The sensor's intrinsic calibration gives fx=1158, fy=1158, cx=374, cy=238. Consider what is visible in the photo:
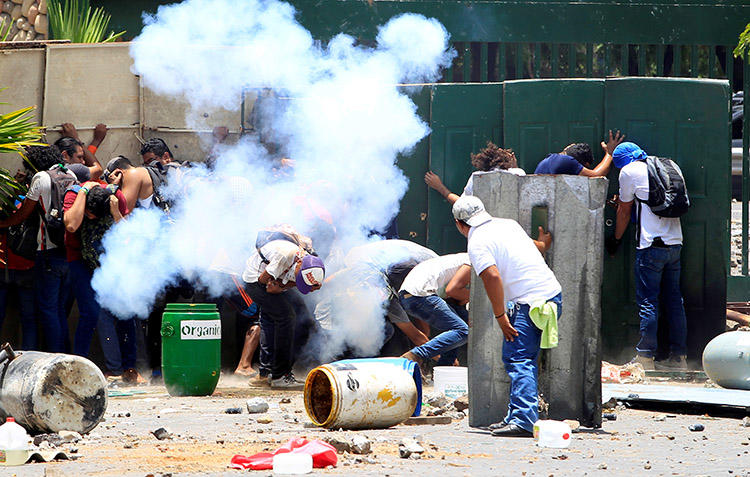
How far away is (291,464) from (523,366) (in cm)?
208

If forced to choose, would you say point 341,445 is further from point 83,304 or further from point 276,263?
point 83,304

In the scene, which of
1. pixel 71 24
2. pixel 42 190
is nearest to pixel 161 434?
pixel 42 190

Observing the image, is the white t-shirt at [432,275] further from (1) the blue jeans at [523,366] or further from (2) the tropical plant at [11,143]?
(2) the tropical plant at [11,143]

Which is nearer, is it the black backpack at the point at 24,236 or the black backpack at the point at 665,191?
the black backpack at the point at 24,236

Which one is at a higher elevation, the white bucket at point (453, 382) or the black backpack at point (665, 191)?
the black backpack at point (665, 191)

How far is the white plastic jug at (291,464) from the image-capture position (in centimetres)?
553

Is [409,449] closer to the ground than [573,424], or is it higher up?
higher up

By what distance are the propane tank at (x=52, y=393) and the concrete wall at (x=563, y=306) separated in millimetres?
2400

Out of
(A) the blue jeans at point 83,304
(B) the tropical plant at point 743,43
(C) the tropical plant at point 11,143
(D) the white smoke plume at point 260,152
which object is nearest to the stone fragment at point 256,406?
(D) the white smoke plume at point 260,152

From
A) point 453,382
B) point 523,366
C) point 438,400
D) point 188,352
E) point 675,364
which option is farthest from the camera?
point 675,364

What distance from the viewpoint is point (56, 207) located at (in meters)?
9.90

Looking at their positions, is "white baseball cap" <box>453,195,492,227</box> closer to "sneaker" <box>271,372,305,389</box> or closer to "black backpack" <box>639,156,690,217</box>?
"sneaker" <box>271,372,305,389</box>


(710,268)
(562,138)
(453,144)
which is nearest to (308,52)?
(453,144)

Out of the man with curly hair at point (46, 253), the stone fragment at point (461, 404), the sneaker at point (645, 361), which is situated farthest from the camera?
the sneaker at point (645, 361)
